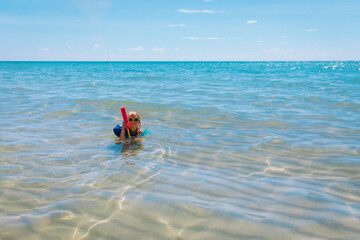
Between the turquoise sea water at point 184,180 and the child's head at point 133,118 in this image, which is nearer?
the turquoise sea water at point 184,180

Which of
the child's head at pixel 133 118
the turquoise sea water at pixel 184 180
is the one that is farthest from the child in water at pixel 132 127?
the turquoise sea water at pixel 184 180

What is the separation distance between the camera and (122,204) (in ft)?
9.75

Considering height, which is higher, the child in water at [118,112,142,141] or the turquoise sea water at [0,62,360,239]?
the child in water at [118,112,142,141]

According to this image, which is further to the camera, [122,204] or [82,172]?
[82,172]

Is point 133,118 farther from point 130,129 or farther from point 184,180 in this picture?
point 184,180

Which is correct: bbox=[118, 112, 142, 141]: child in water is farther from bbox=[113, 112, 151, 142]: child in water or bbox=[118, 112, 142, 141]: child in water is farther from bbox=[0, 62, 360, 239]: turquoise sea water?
bbox=[0, 62, 360, 239]: turquoise sea water

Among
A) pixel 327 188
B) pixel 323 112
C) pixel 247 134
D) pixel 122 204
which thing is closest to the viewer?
pixel 122 204

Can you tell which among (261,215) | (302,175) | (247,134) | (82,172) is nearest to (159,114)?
(247,134)

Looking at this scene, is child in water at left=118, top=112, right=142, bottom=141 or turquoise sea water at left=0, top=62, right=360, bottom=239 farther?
child in water at left=118, top=112, right=142, bottom=141

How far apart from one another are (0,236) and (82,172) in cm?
153

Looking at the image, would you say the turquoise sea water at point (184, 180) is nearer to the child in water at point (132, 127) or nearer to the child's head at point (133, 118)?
the child in water at point (132, 127)

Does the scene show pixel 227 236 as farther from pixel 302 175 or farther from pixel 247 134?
pixel 247 134

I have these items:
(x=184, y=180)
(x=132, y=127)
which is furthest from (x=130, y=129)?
(x=184, y=180)

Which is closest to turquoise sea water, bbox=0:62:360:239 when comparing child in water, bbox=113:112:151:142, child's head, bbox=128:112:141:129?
child in water, bbox=113:112:151:142
